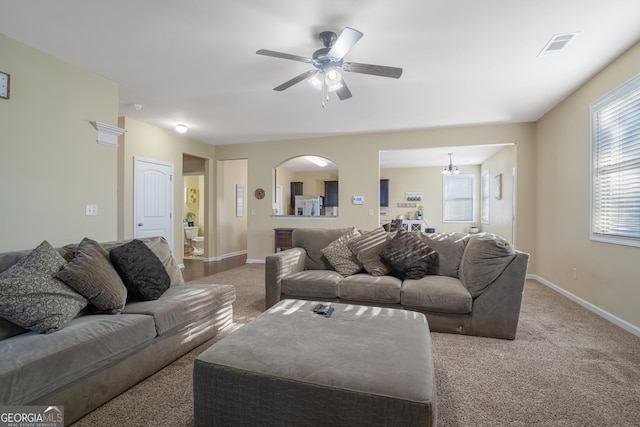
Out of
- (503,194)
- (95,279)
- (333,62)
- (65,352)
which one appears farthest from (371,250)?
(503,194)

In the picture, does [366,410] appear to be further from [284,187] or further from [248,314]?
[284,187]

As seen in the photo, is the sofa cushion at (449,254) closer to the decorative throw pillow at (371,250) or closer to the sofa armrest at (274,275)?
the decorative throw pillow at (371,250)

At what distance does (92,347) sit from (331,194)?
27.8 ft

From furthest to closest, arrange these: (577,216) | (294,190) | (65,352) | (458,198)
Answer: (294,190) → (458,198) → (577,216) → (65,352)

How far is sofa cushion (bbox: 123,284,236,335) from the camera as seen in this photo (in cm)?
201

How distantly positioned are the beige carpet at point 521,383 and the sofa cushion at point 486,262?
1.59 feet

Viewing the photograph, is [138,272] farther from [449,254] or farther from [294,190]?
[294,190]

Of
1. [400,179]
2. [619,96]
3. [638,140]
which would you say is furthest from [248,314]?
[400,179]

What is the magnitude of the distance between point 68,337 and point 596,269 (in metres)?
4.71

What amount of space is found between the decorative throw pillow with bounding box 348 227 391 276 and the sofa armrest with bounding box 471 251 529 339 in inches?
36.5

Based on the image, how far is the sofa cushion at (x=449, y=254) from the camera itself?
3088mm

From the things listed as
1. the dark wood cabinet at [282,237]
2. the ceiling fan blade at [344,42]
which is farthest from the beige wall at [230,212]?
the ceiling fan blade at [344,42]

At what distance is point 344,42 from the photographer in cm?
222

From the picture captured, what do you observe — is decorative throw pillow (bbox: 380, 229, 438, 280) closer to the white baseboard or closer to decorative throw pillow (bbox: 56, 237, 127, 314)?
the white baseboard
